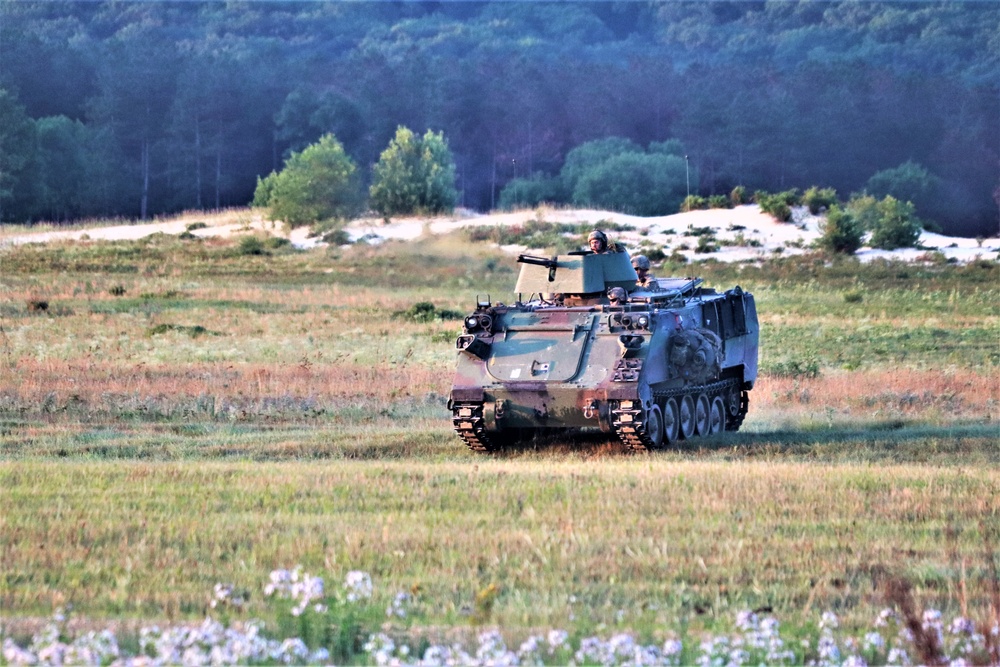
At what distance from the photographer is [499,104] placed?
81000 mm

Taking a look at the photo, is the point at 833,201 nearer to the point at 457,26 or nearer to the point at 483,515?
the point at 483,515

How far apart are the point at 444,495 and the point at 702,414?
309 inches

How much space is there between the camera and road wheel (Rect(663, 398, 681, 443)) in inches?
744

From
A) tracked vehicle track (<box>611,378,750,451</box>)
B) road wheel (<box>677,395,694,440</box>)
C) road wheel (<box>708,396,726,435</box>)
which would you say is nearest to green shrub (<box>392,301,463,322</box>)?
road wheel (<box>708,396,726,435</box>)

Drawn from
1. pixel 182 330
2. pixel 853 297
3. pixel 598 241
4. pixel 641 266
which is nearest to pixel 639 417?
pixel 598 241

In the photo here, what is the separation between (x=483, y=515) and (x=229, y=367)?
15705 millimetres

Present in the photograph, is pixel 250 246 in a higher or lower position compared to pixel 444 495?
higher

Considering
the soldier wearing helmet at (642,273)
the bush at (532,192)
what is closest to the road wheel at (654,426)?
the soldier wearing helmet at (642,273)

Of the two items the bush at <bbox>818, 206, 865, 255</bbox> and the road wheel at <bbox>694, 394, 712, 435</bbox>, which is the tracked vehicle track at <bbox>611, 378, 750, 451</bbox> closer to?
the road wheel at <bbox>694, 394, 712, 435</bbox>

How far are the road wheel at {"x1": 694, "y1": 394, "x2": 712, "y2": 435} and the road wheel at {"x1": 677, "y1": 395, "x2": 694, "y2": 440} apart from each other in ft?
0.63

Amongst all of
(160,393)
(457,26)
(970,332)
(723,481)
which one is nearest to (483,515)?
(723,481)

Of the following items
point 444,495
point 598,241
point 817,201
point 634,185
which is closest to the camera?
point 444,495

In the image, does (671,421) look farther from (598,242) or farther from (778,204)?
(778,204)

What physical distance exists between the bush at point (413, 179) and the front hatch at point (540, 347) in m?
36.7
